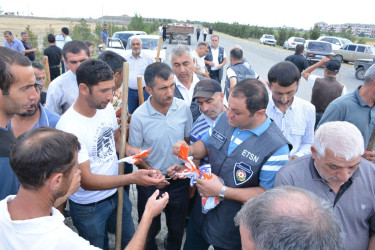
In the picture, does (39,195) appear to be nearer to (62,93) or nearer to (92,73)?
(92,73)

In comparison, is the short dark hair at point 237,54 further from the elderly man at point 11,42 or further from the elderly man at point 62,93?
the elderly man at point 11,42

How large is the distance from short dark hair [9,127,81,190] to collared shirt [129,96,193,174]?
3.81 feet

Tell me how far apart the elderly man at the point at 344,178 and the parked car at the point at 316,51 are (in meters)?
19.0

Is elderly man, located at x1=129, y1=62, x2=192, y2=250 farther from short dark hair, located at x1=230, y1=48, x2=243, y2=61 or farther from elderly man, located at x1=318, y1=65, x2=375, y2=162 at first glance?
short dark hair, located at x1=230, y1=48, x2=243, y2=61

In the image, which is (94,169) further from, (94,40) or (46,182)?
(94,40)

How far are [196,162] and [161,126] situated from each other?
0.50 metres

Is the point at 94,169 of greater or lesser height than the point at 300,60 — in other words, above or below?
below

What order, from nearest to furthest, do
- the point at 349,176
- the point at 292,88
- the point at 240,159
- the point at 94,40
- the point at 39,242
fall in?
the point at 39,242 < the point at 349,176 < the point at 240,159 < the point at 292,88 < the point at 94,40

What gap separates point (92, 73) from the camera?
7.07 feet

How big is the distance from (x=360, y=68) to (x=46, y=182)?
1742 cm

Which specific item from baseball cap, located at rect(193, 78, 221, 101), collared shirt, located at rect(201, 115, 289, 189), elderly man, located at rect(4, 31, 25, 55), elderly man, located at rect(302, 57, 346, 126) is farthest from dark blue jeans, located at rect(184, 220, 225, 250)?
elderly man, located at rect(4, 31, 25, 55)

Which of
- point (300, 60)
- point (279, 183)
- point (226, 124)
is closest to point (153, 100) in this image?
point (226, 124)

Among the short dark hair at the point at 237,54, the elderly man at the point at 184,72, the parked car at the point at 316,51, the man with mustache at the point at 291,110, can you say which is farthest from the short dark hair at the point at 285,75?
the parked car at the point at 316,51

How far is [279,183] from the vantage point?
5.90 ft
